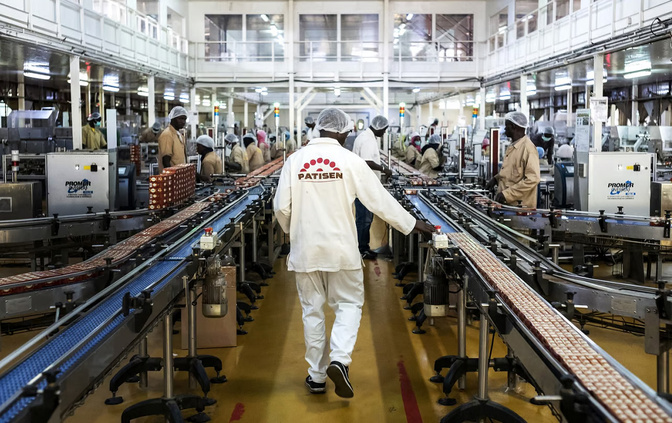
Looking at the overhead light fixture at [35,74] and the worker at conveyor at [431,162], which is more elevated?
the overhead light fixture at [35,74]

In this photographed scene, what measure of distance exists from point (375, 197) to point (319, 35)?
20690 millimetres

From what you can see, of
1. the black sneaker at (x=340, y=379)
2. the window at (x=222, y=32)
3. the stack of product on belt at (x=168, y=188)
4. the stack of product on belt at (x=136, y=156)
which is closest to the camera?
the black sneaker at (x=340, y=379)

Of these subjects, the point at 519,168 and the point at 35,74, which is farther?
the point at 35,74

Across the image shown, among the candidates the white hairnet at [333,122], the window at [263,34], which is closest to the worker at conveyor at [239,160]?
the window at [263,34]

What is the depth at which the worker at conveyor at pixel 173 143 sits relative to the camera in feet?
30.5

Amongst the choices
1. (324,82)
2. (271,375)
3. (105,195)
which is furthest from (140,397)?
(324,82)

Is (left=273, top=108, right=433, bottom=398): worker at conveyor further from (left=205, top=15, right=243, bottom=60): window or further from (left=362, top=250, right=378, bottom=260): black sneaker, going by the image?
(left=205, top=15, right=243, bottom=60): window

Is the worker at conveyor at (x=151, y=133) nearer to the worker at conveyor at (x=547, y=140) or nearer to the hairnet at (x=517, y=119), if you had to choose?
the worker at conveyor at (x=547, y=140)

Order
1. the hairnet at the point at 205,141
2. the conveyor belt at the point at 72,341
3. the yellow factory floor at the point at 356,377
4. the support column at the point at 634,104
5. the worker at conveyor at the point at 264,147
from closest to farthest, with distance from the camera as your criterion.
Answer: the conveyor belt at the point at 72,341, the yellow factory floor at the point at 356,377, the hairnet at the point at 205,141, the worker at conveyor at the point at 264,147, the support column at the point at 634,104

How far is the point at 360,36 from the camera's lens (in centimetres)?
2445

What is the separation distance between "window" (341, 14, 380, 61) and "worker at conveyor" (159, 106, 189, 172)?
15.0 meters

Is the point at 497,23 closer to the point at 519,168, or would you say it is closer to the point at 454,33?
the point at 454,33

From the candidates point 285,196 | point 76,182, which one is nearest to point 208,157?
point 76,182

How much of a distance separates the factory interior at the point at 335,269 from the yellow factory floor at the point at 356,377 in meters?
0.02
